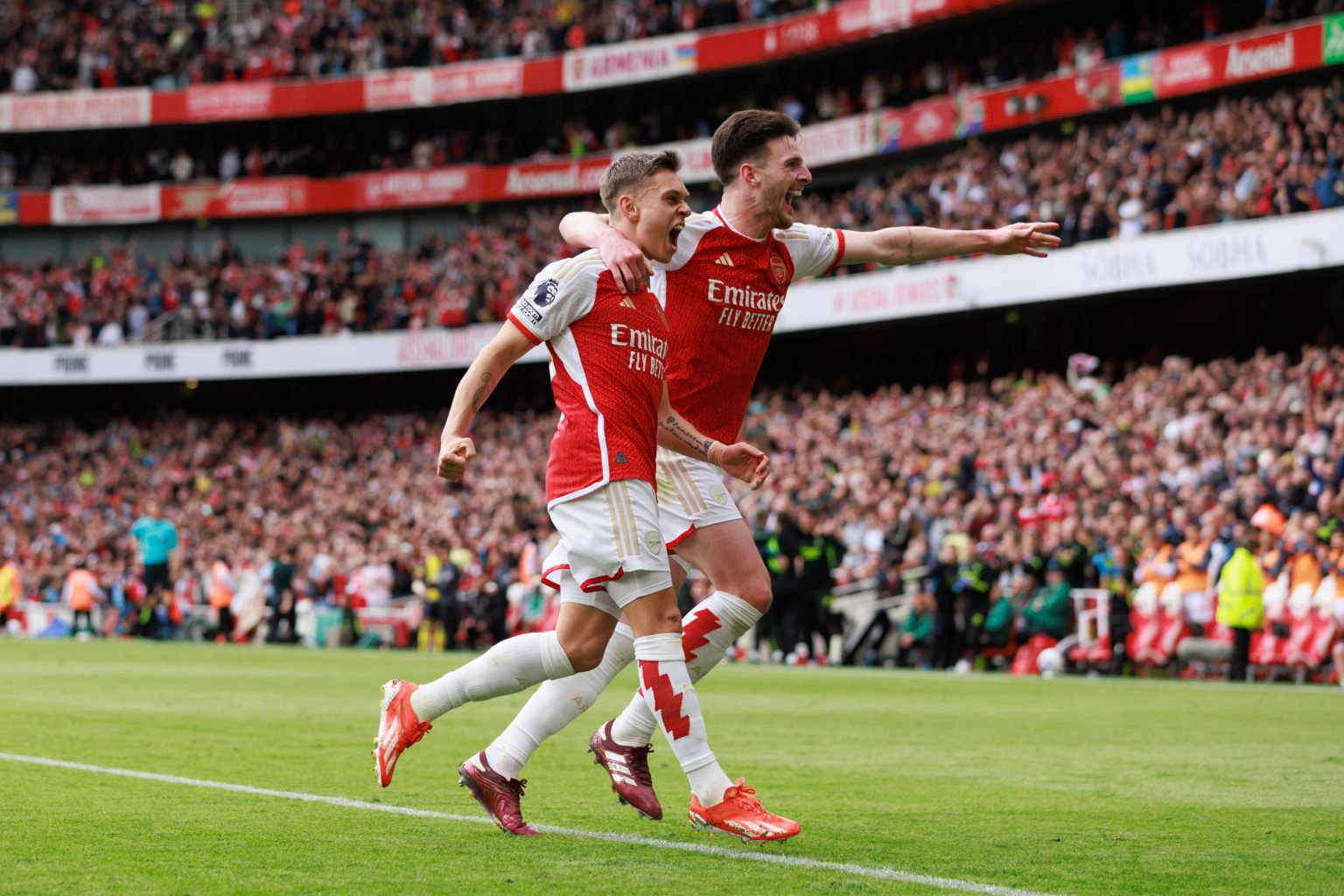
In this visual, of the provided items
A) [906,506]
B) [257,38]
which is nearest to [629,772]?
[906,506]

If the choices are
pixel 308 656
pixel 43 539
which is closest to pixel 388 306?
pixel 43 539

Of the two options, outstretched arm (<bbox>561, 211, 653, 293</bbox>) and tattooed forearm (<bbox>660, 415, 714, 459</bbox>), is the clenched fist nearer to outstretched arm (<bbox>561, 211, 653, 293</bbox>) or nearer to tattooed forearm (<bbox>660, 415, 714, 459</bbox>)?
outstretched arm (<bbox>561, 211, 653, 293</bbox>)

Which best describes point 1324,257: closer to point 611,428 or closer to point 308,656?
point 308,656

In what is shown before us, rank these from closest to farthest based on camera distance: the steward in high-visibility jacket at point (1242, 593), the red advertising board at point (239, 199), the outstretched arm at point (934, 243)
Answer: the outstretched arm at point (934, 243) → the steward in high-visibility jacket at point (1242, 593) → the red advertising board at point (239, 199)

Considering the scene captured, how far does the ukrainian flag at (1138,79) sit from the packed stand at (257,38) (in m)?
15.8

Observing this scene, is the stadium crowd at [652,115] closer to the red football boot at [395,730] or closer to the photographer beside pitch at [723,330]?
the photographer beside pitch at [723,330]

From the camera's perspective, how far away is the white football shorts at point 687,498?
6.32 metres

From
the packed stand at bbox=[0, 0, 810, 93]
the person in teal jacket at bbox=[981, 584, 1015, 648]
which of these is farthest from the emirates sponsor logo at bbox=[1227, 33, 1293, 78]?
the packed stand at bbox=[0, 0, 810, 93]

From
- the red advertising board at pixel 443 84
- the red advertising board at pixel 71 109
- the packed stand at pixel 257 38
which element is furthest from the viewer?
the red advertising board at pixel 71 109

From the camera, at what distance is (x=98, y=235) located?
47.4 m

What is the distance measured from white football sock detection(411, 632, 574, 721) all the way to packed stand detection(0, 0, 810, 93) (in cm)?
3704

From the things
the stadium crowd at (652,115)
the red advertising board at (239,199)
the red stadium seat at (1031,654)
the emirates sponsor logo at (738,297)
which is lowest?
the red stadium seat at (1031,654)

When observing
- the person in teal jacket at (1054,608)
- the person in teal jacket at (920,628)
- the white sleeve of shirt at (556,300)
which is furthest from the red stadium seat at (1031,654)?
the white sleeve of shirt at (556,300)

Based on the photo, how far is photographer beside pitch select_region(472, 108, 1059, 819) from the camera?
248 inches
